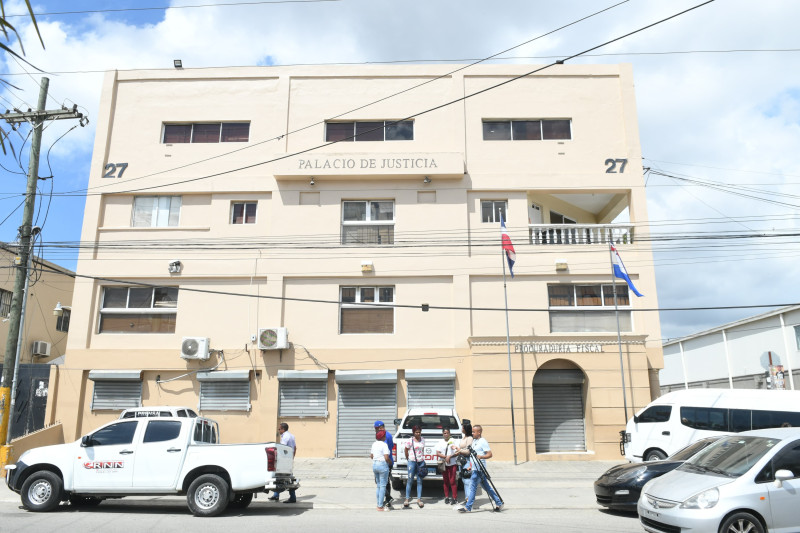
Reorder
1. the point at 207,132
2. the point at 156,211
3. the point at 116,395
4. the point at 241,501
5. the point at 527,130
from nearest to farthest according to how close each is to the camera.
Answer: the point at 241,501 → the point at 116,395 → the point at 156,211 → the point at 527,130 → the point at 207,132

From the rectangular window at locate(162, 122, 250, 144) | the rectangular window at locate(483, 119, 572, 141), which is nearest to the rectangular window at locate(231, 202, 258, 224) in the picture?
the rectangular window at locate(162, 122, 250, 144)

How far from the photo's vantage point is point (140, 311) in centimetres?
2016

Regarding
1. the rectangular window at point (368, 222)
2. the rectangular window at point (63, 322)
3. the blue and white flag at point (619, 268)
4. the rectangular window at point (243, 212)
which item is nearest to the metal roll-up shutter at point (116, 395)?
the rectangular window at point (243, 212)

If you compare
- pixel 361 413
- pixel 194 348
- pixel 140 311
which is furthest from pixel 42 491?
→ pixel 140 311

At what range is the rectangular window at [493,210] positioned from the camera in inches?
816

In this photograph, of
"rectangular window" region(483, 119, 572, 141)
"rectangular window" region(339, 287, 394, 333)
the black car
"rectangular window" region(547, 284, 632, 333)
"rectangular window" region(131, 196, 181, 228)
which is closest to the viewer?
the black car

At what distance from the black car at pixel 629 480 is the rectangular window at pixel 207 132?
16641 mm

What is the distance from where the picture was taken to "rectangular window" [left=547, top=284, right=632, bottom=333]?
64.7ft

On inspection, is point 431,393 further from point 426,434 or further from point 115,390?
point 115,390

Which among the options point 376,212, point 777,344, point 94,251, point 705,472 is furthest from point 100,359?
point 777,344

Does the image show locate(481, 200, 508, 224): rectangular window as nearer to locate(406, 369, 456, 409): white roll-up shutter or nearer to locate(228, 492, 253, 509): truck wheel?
locate(406, 369, 456, 409): white roll-up shutter

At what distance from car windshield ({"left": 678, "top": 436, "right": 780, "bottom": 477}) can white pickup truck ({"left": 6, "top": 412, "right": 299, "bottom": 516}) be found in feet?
23.4

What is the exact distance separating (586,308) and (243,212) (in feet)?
41.2

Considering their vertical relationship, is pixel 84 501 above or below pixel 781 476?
below
